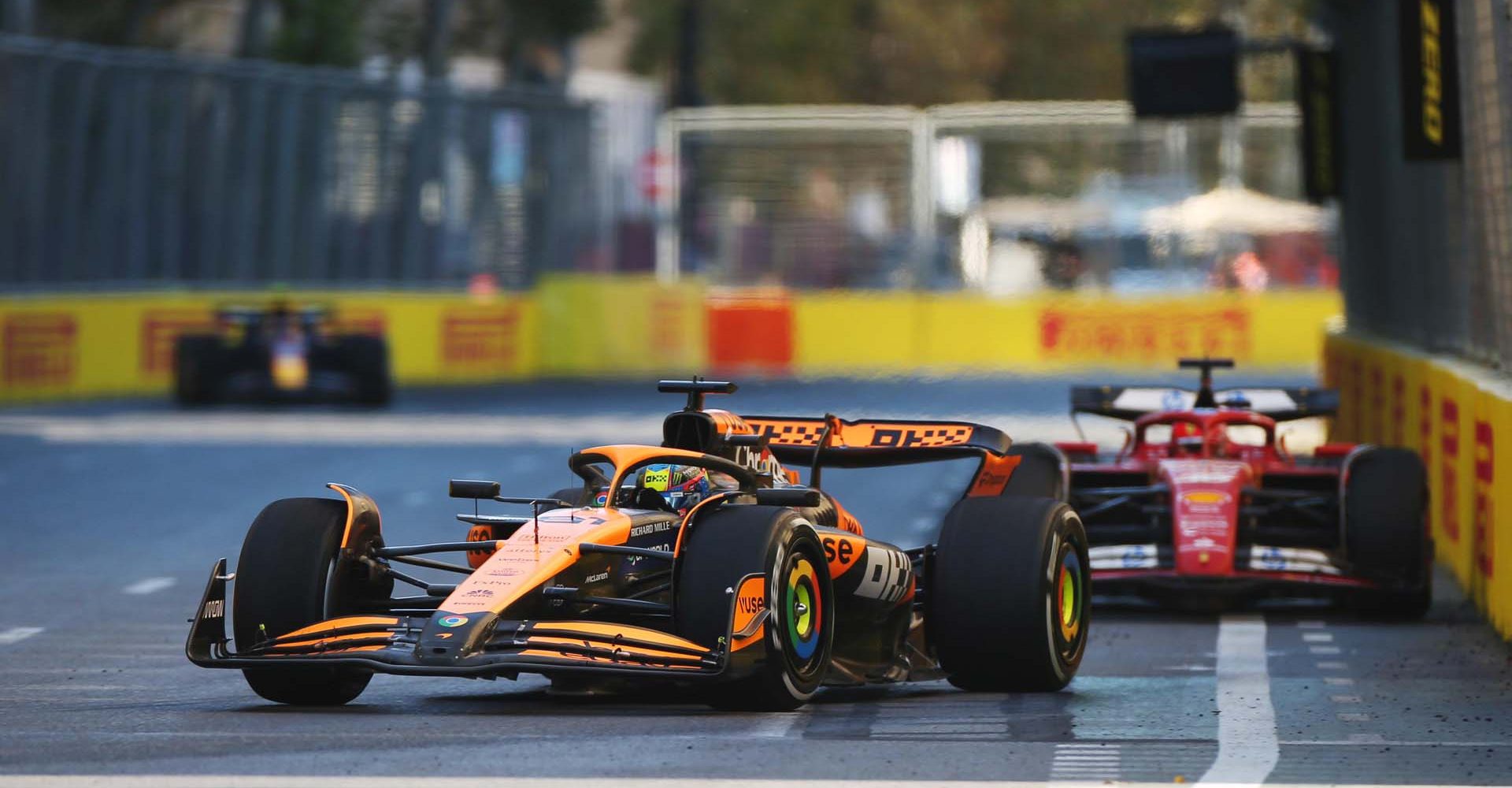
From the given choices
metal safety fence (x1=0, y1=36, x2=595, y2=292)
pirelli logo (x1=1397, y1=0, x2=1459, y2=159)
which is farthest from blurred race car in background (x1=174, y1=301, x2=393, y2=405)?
pirelli logo (x1=1397, y1=0, x2=1459, y2=159)

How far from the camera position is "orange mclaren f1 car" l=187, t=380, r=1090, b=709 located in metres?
8.78

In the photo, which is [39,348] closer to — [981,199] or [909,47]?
[981,199]

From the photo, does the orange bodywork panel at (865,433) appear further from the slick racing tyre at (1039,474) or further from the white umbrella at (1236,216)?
the white umbrella at (1236,216)

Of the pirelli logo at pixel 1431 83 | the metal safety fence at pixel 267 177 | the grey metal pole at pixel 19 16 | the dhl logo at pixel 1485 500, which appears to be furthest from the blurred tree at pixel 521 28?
the dhl logo at pixel 1485 500

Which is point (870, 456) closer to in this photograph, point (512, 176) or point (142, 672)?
point (142, 672)

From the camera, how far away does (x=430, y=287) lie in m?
39.8

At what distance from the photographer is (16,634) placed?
1236 cm

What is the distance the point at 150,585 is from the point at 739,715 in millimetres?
6387

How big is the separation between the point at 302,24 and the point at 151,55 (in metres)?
9.68

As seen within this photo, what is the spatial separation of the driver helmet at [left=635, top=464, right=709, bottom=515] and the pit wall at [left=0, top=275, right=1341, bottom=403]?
2863 centimetres

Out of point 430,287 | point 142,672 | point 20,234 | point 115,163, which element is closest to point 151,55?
point 115,163

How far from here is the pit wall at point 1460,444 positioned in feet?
40.5

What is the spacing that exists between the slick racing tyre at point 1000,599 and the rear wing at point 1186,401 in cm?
476

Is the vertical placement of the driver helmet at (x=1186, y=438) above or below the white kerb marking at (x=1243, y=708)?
above
